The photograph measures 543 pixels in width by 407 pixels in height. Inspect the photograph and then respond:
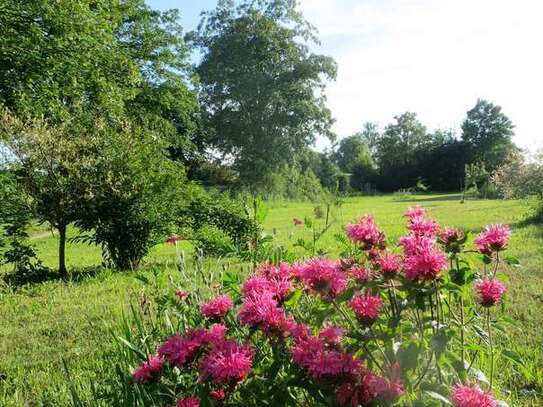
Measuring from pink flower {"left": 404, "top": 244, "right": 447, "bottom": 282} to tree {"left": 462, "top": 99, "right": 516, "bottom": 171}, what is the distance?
64.2m

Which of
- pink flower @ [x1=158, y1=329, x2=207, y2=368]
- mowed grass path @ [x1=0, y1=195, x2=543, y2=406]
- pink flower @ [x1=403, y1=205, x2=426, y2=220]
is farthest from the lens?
mowed grass path @ [x1=0, y1=195, x2=543, y2=406]

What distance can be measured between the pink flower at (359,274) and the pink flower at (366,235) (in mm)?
85

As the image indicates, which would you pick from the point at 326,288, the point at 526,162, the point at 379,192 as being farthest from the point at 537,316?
the point at 379,192

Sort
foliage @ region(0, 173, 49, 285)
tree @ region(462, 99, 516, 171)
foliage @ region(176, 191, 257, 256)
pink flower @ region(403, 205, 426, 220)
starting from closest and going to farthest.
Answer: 1. pink flower @ region(403, 205, 426, 220)
2. foliage @ region(0, 173, 49, 285)
3. foliage @ region(176, 191, 257, 256)
4. tree @ region(462, 99, 516, 171)

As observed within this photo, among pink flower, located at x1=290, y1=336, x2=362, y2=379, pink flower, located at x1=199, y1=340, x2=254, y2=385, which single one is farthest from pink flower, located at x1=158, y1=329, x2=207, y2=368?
pink flower, located at x1=290, y1=336, x2=362, y2=379

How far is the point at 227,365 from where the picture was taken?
4.50 feet

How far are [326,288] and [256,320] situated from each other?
25 cm

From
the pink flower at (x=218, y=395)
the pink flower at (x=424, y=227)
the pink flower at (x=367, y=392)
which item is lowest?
the pink flower at (x=218, y=395)

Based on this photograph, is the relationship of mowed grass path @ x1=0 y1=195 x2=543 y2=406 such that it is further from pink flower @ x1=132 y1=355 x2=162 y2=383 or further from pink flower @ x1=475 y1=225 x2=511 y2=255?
pink flower @ x1=132 y1=355 x2=162 y2=383

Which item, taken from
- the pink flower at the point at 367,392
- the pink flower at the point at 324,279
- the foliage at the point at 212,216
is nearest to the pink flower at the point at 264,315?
the pink flower at the point at 324,279

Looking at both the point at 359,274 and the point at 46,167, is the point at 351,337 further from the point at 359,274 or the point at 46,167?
the point at 46,167

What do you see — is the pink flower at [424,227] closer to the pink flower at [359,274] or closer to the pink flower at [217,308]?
the pink flower at [359,274]

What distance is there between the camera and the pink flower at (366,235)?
5.76 ft

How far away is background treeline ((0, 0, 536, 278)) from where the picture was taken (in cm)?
897
